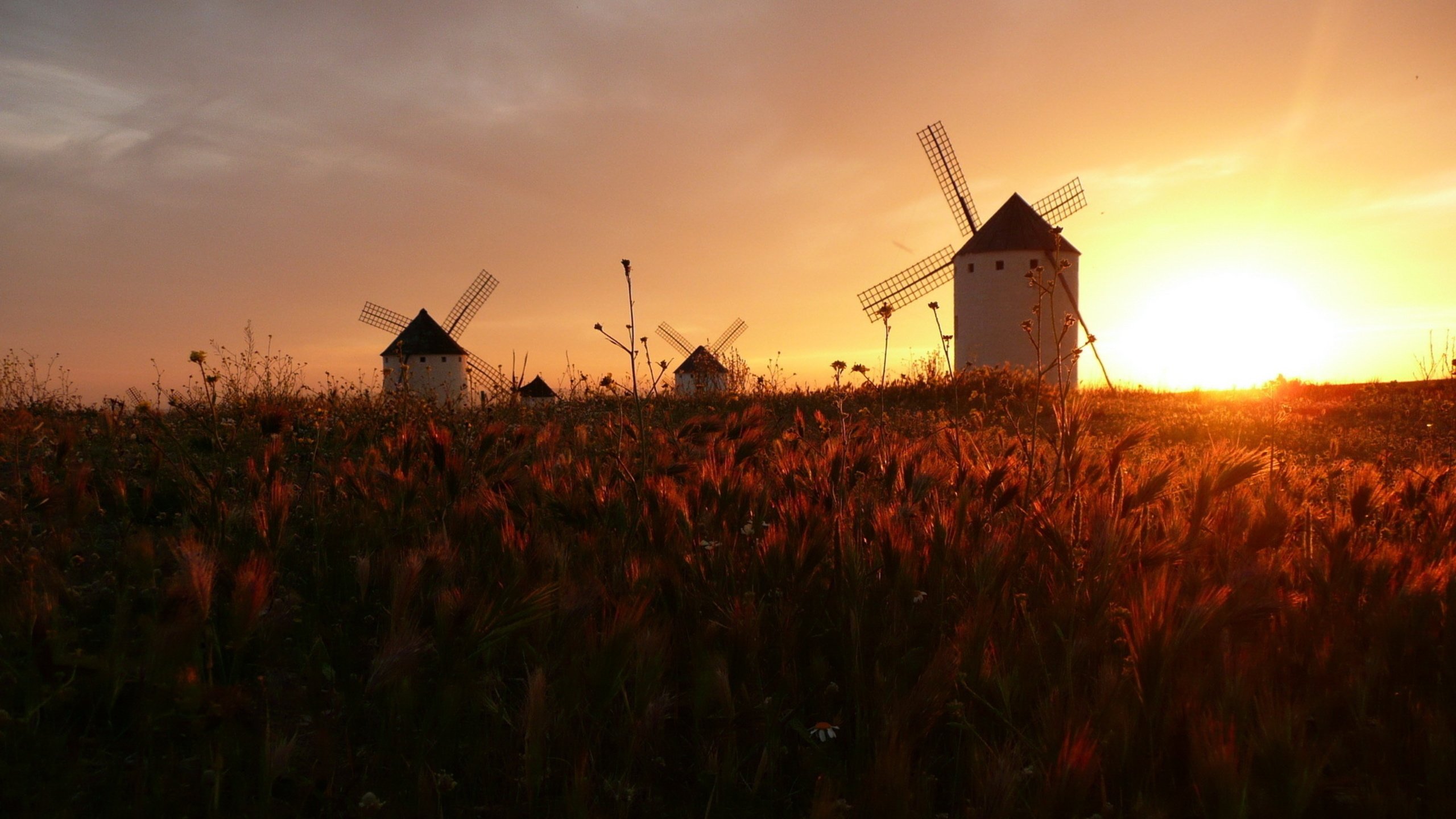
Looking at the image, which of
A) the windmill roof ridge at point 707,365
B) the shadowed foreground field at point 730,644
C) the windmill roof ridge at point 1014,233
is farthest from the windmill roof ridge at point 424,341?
the shadowed foreground field at point 730,644

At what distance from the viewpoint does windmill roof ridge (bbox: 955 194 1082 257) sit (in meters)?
29.2

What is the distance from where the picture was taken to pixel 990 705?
73.2 inches

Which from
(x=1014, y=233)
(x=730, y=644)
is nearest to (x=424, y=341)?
(x=1014, y=233)

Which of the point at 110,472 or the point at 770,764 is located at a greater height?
the point at 110,472

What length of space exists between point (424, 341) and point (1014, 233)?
30.7m

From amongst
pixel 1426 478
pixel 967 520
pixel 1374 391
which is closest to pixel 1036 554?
pixel 967 520

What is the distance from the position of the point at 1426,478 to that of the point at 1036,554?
2.13 metres

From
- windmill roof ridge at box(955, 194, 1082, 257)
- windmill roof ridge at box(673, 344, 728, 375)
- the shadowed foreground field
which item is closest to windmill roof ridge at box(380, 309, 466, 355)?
windmill roof ridge at box(955, 194, 1082, 257)

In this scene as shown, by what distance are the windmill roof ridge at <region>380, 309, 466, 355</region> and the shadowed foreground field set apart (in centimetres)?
4326

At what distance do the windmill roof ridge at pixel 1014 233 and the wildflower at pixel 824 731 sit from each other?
28705 mm

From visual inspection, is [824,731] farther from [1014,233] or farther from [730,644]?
[1014,233]

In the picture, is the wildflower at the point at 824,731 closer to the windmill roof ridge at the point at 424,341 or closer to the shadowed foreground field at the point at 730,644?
the shadowed foreground field at the point at 730,644

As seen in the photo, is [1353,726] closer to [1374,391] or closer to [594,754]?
[594,754]

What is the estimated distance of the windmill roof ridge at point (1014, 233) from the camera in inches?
1150
